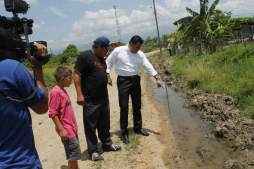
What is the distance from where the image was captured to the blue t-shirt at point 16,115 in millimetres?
2416

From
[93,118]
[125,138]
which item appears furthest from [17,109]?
[125,138]

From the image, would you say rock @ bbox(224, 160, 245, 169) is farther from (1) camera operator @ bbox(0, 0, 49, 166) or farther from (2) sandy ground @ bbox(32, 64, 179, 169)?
(1) camera operator @ bbox(0, 0, 49, 166)

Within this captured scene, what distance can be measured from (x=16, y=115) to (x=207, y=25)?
22393mm

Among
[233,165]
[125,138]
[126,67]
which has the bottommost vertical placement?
[233,165]

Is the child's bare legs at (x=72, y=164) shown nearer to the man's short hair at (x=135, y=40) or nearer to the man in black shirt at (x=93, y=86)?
the man in black shirt at (x=93, y=86)

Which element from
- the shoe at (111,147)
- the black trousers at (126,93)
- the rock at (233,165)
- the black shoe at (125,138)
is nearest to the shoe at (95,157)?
the shoe at (111,147)

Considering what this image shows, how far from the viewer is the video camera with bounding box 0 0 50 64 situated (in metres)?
2.31

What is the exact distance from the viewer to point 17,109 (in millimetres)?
2494

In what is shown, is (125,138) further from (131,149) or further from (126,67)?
(126,67)

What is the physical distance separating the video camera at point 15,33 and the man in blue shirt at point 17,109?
0.18ft

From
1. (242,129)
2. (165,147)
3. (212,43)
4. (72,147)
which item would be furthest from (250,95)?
(212,43)

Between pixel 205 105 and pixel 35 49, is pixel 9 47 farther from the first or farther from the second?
pixel 205 105

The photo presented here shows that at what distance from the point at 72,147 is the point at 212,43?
65.9ft

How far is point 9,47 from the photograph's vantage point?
234 centimetres
